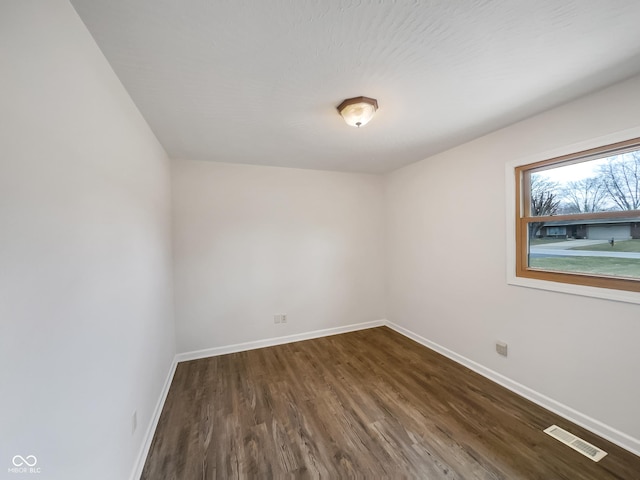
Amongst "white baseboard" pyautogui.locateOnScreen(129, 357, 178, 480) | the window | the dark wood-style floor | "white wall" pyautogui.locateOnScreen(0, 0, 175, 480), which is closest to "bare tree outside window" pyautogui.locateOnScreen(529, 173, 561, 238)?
the window

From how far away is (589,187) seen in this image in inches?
75.5

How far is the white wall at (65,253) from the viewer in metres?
0.71

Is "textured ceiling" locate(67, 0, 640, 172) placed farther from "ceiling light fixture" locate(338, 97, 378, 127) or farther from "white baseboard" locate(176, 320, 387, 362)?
"white baseboard" locate(176, 320, 387, 362)

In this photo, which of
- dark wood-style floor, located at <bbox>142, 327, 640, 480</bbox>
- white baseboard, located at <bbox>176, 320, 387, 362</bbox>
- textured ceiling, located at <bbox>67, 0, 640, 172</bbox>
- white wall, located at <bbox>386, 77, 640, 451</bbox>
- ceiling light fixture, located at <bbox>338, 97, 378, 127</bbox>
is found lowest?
dark wood-style floor, located at <bbox>142, 327, 640, 480</bbox>

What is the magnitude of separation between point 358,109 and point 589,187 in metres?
1.87

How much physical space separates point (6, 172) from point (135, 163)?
4.01ft

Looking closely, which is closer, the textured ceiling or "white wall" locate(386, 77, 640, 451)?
the textured ceiling

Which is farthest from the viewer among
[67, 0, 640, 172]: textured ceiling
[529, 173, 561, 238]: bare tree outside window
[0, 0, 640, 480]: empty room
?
[529, 173, 561, 238]: bare tree outside window

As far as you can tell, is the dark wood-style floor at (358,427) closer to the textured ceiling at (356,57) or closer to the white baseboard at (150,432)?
the white baseboard at (150,432)

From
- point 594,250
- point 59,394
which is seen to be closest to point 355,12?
point 59,394

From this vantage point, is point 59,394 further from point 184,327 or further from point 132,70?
point 184,327

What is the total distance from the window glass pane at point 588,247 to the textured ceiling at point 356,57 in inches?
38.4

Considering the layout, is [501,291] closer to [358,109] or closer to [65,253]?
[358,109]

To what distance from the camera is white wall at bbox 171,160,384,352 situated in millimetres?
3098
